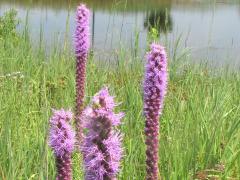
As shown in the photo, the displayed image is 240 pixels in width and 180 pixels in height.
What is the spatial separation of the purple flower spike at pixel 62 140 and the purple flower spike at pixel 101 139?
0.25 meters

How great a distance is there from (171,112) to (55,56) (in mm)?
2688

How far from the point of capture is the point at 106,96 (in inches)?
64.4

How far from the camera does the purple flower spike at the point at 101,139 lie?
1.57m

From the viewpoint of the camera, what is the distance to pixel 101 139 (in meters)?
1.58

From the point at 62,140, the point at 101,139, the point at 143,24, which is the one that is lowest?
the point at 143,24

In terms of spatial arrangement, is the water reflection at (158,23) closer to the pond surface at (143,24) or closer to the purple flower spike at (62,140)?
the pond surface at (143,24)

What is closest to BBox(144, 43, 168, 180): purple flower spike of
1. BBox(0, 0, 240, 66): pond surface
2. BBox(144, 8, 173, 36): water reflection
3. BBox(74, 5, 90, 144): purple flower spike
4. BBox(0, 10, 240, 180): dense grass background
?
BBox(0, 10, 240, 180): dense grass background

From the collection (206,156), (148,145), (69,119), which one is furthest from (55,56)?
(69,119)

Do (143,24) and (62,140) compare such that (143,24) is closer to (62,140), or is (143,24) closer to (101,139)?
(62,140)

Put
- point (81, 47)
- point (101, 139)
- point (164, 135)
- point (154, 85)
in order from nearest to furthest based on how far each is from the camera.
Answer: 1. point (101, 139)
2. point (154, 85)
3. point (81, 47)
4. point (164, 135)

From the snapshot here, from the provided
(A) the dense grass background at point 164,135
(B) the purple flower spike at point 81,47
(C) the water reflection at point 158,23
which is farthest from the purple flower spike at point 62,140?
(C) the water reflection at point 158,23

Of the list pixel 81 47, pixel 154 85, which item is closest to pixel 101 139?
pixel 154 85

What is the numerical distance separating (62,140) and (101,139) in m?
0.36

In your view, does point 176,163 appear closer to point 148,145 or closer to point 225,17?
point 148,145
